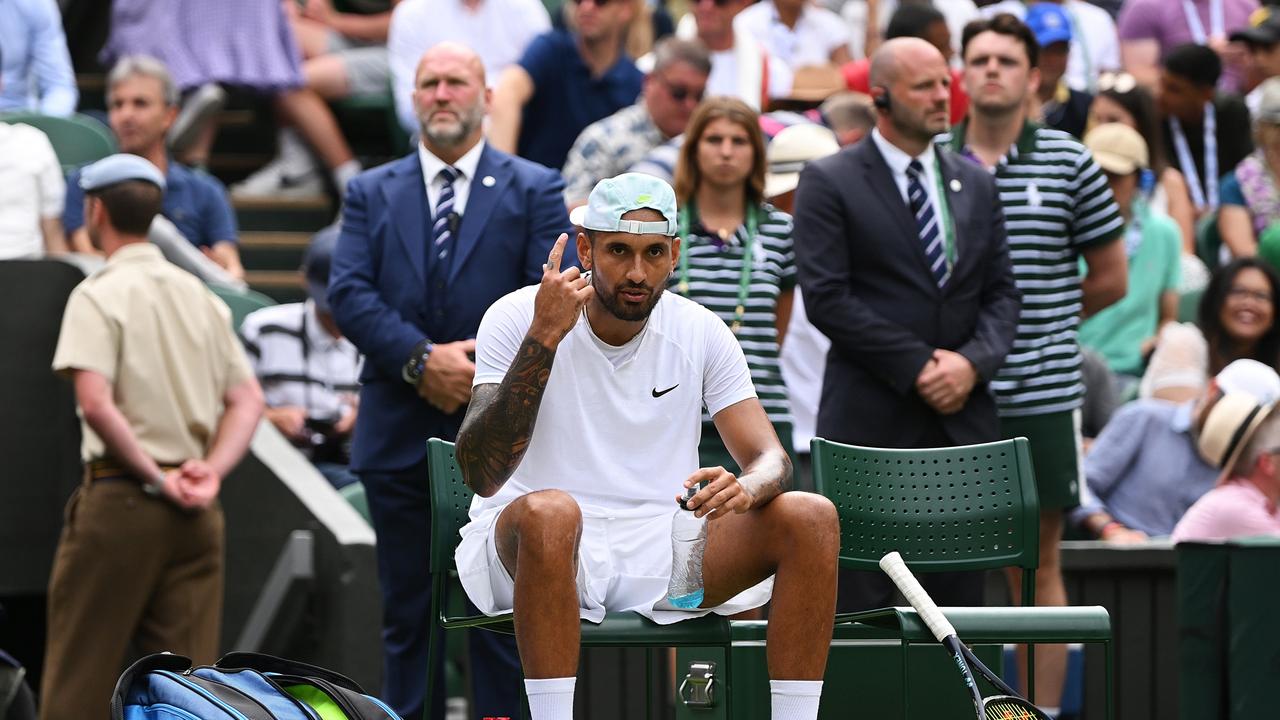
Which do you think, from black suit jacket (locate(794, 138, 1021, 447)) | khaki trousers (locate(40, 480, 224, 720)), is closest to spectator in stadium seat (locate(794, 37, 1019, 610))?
black suit jacket (locate(794, 138, 1021, 447))

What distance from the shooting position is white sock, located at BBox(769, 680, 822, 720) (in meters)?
4.92

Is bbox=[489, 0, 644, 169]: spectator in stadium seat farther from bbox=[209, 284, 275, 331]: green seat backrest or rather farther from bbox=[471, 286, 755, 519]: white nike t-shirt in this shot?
bbox=[471, 286, 755, 519]: white nike t-shirt

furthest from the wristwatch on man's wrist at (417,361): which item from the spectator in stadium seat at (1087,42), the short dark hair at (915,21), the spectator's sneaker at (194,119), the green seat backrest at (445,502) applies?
the spectator in stadium seat at (1087,42)

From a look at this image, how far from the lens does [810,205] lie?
6.56m

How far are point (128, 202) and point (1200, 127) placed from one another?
271 inches

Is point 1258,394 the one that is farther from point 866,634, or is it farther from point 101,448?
point 101,448

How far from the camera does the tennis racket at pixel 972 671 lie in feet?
15.5

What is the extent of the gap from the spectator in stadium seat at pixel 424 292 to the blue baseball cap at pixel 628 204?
1227 mm

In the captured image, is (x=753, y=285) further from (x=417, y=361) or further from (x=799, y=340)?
(x=417, y=361)

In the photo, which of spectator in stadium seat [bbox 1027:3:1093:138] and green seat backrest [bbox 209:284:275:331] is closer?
green seat backrest [bbox 209:284:275:331]

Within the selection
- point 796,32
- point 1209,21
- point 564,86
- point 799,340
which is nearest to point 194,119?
point 564,86

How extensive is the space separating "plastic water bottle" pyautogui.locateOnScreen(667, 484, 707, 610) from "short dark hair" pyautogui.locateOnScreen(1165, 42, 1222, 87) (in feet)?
24.4

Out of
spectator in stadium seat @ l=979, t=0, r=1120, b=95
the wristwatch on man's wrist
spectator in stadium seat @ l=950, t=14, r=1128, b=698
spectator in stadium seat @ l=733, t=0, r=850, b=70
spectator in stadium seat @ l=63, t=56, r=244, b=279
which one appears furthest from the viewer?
spectator in stadium seat @ l=979, t=0, r=1120, b=95

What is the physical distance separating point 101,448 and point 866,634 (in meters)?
2.95
